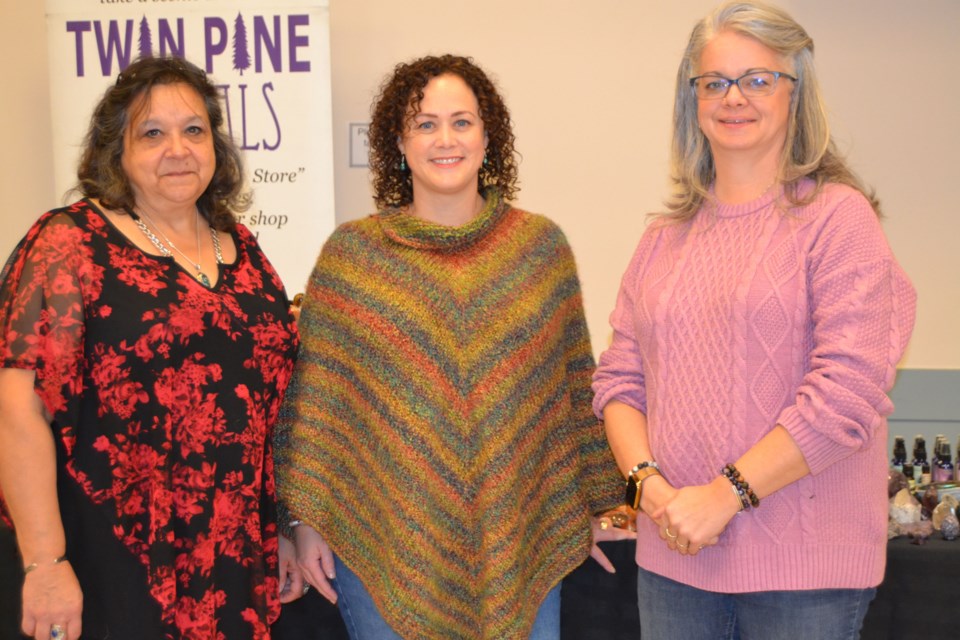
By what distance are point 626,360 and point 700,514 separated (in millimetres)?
362

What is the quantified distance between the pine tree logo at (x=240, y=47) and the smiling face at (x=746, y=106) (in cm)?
196

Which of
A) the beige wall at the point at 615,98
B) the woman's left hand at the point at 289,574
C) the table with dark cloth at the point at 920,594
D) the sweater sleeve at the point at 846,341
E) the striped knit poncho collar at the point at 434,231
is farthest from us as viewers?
the beige wall at the point at 615,98

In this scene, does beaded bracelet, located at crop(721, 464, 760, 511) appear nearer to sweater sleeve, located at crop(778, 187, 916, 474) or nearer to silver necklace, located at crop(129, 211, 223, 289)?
sweater sleeve, located at crop(778, 187, 916, 474)

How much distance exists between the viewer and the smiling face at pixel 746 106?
155 centimetres

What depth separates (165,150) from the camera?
1782mm

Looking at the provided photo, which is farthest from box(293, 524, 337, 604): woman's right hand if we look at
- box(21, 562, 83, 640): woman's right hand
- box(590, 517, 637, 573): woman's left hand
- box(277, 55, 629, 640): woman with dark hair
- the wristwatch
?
the wristwatch

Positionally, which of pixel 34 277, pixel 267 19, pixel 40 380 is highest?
pixel 267 19

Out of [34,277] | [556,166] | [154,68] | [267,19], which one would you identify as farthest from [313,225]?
[34,277]

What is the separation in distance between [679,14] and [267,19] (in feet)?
4.95

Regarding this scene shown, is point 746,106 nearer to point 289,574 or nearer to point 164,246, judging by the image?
point 164,246

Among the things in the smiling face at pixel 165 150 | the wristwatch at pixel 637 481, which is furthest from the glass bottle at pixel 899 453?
the smiling face at pixel 165 150

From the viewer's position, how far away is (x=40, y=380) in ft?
5.19

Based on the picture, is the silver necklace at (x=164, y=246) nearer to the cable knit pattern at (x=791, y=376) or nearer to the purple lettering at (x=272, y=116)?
Answer: the cable knit pattern at (x=791, y=376)

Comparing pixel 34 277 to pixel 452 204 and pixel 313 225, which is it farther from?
pixel 313 225
